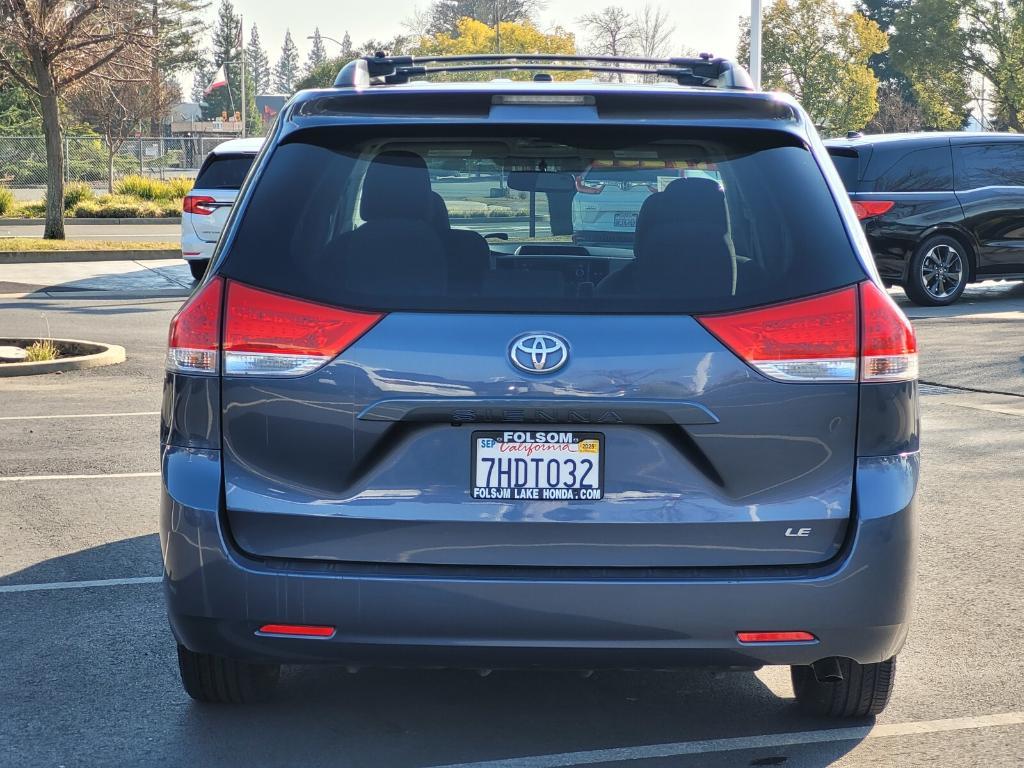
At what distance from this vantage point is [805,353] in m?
3.52

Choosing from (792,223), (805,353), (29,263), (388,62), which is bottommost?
(29,263)

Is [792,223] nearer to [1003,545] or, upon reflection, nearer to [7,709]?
[7,709]

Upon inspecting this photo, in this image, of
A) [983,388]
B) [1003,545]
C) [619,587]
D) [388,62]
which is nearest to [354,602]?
[619,587]

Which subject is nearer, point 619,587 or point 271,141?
point 619,587

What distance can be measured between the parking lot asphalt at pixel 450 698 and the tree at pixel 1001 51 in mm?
61862

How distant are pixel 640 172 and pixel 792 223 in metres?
0.42

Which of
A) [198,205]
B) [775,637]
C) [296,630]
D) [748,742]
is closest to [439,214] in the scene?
[296,630]

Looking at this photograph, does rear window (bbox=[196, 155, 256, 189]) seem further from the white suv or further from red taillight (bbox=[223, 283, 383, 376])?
red taillight (bbox=[223, 283, 383, 376])

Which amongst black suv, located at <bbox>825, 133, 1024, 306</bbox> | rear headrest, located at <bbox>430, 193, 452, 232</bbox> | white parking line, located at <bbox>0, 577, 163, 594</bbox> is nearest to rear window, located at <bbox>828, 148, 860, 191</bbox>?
black suv, located at <bbox>825, 133, 1024, 306</bbox>

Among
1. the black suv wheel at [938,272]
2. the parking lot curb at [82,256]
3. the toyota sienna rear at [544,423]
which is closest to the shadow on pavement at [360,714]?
the toyota sienna rear at [544,423]

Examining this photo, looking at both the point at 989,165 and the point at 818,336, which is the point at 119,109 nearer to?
the point at 989,165

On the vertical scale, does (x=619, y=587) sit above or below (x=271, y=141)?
below

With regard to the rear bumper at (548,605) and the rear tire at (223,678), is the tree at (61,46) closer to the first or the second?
the rear tire at (223,678)

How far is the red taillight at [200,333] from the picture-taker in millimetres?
3576
